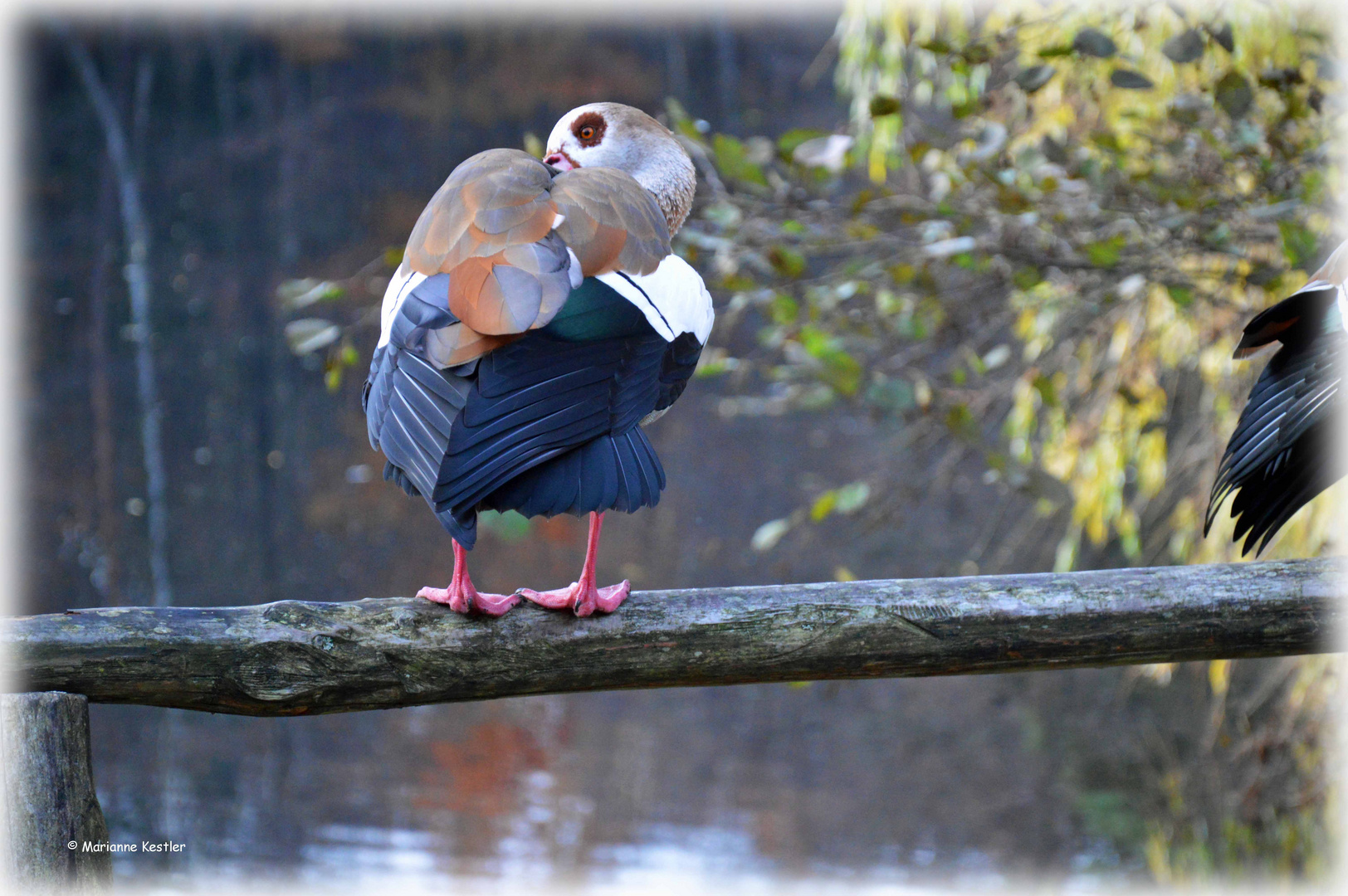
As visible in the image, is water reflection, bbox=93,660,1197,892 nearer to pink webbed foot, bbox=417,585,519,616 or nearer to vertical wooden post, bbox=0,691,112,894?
vertical wooden post, bbox=0,691,112,894

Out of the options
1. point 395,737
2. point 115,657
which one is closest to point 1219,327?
point 115,657

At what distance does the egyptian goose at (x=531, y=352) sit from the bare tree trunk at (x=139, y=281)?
4499 mm

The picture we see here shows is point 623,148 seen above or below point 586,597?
above

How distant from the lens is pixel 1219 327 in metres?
2.62

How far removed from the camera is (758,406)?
4.29 metres

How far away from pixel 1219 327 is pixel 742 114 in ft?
14.0

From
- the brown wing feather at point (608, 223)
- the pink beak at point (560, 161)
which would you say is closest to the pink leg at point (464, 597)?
the brown wing feather at point (608, 223)

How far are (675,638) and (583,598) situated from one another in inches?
4.5

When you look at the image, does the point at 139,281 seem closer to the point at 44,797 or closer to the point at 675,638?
the point at 44,797

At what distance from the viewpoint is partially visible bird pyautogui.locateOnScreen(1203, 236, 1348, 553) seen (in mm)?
1436

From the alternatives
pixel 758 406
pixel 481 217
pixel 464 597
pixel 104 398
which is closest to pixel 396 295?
pixel 481 217

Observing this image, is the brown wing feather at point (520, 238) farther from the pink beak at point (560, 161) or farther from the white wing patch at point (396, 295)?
the pink beak at point (560, 161)

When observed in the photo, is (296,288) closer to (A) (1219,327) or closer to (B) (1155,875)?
(A) (1219,327)

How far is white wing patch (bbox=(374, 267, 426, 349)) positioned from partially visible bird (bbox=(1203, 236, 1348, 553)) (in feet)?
3.47
